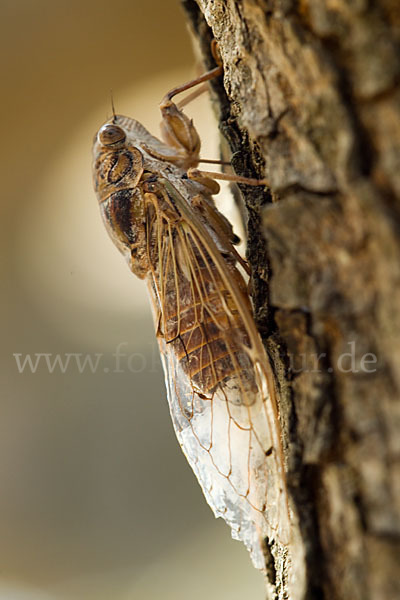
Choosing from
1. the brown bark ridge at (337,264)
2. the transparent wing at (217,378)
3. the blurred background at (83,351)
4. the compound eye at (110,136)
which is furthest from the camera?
the blurred background at (83,351)

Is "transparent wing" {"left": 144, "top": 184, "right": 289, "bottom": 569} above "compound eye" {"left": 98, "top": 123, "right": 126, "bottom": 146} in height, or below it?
below

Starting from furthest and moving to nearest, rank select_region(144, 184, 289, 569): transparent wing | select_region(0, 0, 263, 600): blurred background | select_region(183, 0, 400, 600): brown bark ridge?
select_region(0, 0, 263, 600): blurred background
select_region(144, 184, 289, 569): transparent wing
select_region(183, 0, 400, 600): brown bark ridge

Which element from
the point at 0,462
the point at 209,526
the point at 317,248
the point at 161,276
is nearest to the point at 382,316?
the point at 317,248

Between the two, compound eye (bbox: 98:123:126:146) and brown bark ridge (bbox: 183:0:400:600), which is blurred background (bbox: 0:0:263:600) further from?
brown bark ridge (bbox: 183:0:400:600)

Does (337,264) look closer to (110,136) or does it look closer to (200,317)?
(200,317)

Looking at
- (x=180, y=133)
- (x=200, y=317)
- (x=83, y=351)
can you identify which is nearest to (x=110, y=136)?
(x=180, y=133)

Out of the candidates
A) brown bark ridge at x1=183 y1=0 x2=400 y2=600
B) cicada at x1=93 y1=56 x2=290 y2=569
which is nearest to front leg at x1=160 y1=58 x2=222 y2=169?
cicada at x1=93 y1=56 x2=290 y2=569

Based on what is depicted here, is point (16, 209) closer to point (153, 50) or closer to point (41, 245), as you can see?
point (41, 245)

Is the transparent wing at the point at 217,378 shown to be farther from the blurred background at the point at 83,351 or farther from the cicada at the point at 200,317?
the blurred background at the point at 83,351

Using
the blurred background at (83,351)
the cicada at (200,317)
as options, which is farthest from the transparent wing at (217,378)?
the blurred background at (83,351)
